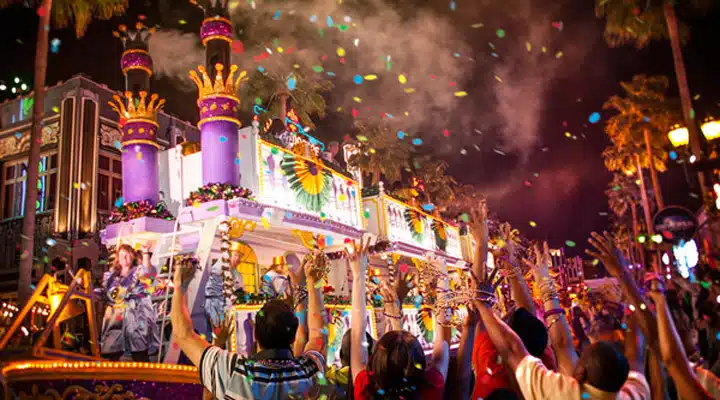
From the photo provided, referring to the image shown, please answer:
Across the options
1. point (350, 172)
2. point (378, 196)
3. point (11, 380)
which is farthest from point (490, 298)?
point (378, 196)

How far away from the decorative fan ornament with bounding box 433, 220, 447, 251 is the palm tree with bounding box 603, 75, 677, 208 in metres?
13.2

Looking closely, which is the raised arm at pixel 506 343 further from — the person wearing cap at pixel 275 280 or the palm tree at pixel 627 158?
the palm tree at pixel 627 158

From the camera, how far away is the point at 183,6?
20.5 m

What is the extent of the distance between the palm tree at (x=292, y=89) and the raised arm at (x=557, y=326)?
17.2m

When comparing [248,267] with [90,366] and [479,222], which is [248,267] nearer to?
[90,366]

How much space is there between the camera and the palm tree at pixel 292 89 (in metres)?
21.5

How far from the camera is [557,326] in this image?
366 centimetres

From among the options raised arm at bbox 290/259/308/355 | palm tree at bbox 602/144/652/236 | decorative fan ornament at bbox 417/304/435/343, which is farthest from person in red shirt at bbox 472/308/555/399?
palm tree at bbox 602/144/652/236

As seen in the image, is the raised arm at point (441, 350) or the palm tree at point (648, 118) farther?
the palm tree at point (648, 118)

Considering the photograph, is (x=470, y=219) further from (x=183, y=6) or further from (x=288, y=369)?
(x=183, y=6)

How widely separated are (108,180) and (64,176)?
4.83ft

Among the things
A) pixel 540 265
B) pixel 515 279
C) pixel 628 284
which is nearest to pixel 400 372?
pixel 628 284

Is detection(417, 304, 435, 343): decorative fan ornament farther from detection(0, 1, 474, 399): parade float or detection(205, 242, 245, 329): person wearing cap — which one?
detection(205, 242, 245, 329): person wearing cap

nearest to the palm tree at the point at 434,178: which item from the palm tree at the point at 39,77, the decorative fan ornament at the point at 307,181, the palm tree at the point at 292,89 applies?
the palm tree at the point at 292,89
